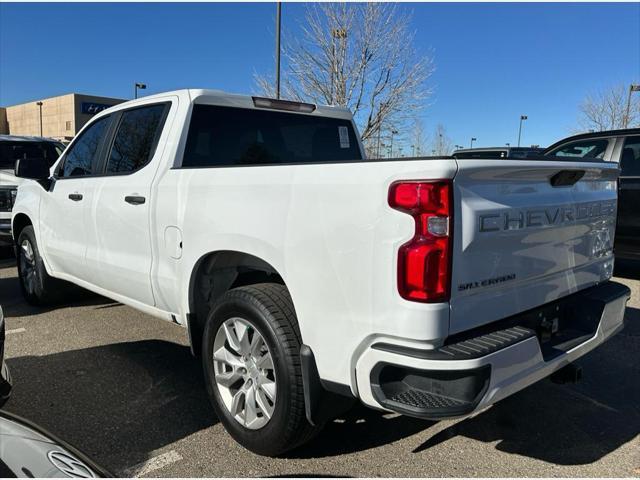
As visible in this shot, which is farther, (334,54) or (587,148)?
(334,54)

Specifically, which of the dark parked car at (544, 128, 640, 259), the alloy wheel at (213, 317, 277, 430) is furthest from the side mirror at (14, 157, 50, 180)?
the dark parked car at (544, 128, 640, 259)

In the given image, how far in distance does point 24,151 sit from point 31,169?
509 centimetres

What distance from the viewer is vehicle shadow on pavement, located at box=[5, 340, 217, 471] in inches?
117

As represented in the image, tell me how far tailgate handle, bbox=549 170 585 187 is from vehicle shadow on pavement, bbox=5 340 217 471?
2.41 m

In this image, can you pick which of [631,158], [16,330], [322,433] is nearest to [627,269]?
[631,158]

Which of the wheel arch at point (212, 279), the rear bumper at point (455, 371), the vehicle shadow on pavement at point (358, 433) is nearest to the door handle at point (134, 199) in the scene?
the wheel arch at point (212, 279)

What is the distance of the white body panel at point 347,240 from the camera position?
2.11 m

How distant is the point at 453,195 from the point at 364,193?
14.2 inches

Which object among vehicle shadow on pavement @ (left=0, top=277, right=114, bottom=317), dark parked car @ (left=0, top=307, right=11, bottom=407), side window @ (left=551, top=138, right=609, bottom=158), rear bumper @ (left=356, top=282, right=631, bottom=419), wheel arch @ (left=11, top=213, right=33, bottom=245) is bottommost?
vehicle shadow on pavement @ (left=0, top=277, right=114, bottom=317)

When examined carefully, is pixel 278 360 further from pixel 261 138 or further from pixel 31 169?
pixel 31 169

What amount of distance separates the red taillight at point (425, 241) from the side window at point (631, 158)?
5.80 m

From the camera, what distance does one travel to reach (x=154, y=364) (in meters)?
4.12

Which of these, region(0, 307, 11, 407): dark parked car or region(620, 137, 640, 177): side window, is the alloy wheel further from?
region(620, 137, 640, 177): side window

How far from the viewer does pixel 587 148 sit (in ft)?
24.1
